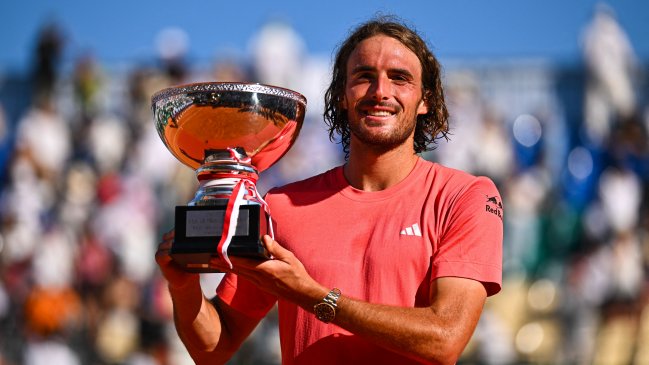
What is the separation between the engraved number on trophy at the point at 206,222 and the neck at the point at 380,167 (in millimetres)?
531

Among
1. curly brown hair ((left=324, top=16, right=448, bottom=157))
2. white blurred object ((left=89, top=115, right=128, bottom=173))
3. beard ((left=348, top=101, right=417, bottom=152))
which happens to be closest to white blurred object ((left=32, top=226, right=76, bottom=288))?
white blurred object ((left=89, top=115, right=128, bottom=173))

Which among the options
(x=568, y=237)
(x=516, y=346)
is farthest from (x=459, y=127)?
(x=516, y=346)

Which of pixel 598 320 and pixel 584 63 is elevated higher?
pixel 584 63

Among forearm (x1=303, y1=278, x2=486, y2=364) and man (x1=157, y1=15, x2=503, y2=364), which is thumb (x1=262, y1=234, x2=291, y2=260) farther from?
forearm (x1=303, y1=278, x2=486, y2=364)

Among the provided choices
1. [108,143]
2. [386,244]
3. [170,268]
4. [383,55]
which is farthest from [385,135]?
[108,143]

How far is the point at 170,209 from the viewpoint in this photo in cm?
1067

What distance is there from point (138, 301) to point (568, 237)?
380cm

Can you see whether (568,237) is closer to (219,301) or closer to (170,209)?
(170,209)

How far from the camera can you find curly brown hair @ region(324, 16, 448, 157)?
146 inches

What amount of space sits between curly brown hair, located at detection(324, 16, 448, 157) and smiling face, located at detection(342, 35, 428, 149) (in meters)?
0.06

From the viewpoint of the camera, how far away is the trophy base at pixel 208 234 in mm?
3176

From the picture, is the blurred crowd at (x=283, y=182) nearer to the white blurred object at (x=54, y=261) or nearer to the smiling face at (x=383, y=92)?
the white blurred object at (x=54, y=261)

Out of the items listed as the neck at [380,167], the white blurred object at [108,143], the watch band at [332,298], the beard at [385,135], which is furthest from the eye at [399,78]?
the white blurred object at [108,143]

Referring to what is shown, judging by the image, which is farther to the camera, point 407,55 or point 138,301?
point 138,301
